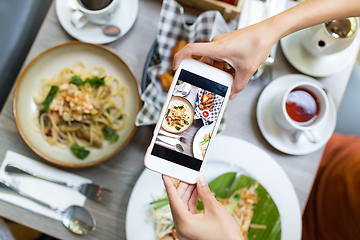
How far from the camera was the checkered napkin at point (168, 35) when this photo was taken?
3.03 feet

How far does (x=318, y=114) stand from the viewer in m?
0.96

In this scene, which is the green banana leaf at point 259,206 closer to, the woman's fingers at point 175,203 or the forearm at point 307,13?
the woman's fingers at point 175,203

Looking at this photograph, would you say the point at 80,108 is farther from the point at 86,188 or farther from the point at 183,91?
the point at 183,91

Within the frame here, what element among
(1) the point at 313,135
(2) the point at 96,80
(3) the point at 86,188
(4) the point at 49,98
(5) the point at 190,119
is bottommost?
(3) the point at 86,188

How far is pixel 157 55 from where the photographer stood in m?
1.00

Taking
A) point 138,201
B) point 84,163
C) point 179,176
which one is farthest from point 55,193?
point 179,176

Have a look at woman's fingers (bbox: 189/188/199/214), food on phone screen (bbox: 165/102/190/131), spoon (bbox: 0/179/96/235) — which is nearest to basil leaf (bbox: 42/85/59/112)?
spoon (bbox: 0/179/96/235)

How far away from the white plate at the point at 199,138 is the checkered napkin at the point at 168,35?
0.25 metres

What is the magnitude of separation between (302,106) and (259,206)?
1.38ft

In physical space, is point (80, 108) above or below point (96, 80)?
below

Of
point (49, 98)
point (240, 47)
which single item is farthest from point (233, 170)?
point (49, 98)

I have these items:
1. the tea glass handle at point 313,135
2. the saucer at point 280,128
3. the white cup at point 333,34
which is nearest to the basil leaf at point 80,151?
the saucer at point 280,128

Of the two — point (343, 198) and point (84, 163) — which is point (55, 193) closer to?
point (84, 163)

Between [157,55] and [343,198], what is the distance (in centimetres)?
99
